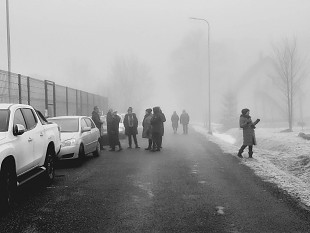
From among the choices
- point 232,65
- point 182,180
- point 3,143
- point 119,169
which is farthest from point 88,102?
point 232,65

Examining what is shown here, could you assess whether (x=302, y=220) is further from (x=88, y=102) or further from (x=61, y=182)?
(x=88, y=102)

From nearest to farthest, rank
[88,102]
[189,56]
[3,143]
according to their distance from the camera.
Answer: [3,143] → [88,102] → [189,56]

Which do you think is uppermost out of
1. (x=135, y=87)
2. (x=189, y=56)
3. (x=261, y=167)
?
(x=189, y=56)

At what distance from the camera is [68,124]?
522 inches

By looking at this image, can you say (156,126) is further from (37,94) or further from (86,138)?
(37,94)

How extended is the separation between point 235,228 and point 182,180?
3770 millimetres

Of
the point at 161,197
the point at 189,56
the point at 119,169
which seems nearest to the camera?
the point at 161,197

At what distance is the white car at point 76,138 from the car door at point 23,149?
12.3 feet

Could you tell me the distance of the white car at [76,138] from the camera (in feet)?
38.4

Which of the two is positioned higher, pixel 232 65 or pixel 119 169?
pixel 232 65

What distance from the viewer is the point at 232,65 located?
7869cm

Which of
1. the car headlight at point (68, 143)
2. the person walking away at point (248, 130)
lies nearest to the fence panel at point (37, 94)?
the car headlight at point (68, 143)

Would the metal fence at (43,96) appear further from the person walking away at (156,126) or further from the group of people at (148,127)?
the person walking away at (156,126)

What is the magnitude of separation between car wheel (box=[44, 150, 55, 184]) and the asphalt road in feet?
0.63
